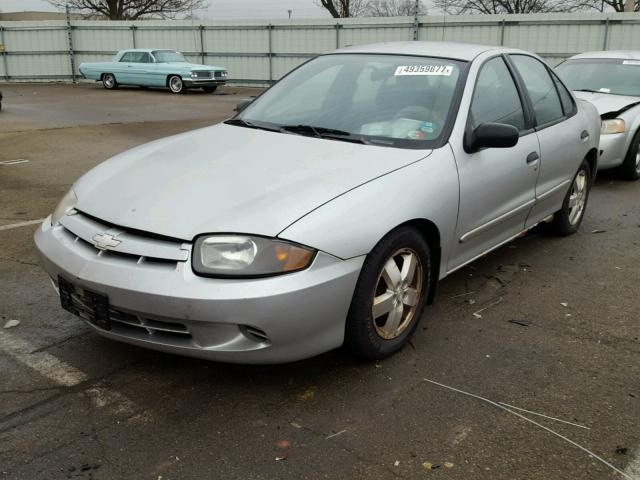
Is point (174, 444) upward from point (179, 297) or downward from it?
downward

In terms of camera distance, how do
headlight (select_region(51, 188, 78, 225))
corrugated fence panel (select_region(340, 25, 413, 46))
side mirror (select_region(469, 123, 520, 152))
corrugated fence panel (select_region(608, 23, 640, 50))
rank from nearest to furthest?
headlight (select_region(51, 188, 78, 225)) → side mirror (select_region(469, 123, 520, 152)) → corrugated fence panel (select_region(608, 23, 640, 50)) → corrugated fence panel (select_region(340, 25, 413, 46))

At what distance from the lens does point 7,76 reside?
85.3ft

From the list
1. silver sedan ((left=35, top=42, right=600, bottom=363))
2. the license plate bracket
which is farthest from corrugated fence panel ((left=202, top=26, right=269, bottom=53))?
the license plate bracket

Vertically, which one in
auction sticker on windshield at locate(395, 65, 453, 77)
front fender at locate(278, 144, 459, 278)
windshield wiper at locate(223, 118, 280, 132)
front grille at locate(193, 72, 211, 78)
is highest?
auction sticker on windshield at locate(395, 65, 453, 77)

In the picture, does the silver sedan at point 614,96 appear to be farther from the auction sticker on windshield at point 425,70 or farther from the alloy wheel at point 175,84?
the alloy wheel at point 175,84

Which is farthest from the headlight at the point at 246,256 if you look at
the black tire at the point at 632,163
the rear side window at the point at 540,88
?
the black tire at the point at 632,163

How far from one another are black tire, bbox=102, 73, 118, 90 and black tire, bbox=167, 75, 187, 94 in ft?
8.38

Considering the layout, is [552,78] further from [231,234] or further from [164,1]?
[164,1]

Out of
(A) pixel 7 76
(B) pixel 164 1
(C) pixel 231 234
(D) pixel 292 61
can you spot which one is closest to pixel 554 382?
(C) pixel 231 234

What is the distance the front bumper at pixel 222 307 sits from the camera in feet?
8.49

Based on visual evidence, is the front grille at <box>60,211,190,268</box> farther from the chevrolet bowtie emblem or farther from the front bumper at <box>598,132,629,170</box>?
the front bumper at <box>598,132,629,170</box>

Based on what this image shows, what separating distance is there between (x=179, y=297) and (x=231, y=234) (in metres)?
0.34

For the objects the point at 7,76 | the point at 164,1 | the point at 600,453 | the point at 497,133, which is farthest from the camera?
the point at 164,1

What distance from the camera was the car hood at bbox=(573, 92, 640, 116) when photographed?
763 centimetres
